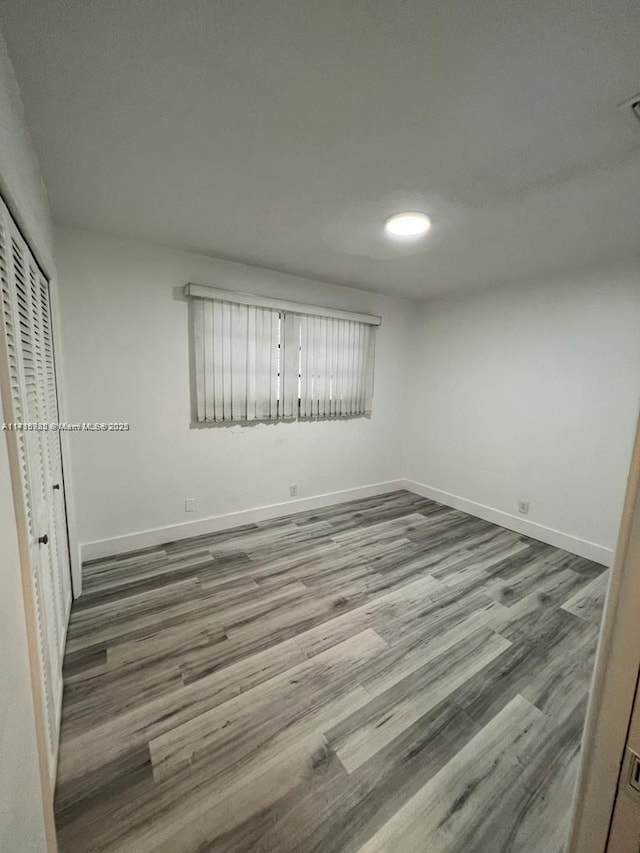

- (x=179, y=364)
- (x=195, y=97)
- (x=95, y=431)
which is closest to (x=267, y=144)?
(x=195, y=97)

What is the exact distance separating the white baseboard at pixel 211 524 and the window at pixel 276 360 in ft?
3.02

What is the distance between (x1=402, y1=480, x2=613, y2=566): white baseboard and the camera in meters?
2.65

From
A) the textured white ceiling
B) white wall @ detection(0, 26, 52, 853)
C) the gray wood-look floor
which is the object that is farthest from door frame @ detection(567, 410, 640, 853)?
the textured white ceiling

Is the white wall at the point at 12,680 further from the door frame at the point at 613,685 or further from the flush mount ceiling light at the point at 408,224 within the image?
the flush mount ceiling light at the point at 408,224

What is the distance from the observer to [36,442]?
129cm

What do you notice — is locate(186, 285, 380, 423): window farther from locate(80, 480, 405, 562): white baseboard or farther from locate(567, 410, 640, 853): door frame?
locate(567, 410, 640, 853): door frame

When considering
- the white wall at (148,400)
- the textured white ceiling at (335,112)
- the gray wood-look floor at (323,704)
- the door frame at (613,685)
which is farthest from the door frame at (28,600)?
the white wall at (148,400)

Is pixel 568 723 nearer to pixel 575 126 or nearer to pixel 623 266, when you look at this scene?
pixel 575 126

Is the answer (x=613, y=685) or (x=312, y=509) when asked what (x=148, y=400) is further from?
(x=613, y=685)

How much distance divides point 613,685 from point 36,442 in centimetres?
185

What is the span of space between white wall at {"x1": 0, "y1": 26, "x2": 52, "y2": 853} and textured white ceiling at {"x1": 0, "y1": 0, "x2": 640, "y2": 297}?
12.0 inches

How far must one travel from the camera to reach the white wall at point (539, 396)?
252cm

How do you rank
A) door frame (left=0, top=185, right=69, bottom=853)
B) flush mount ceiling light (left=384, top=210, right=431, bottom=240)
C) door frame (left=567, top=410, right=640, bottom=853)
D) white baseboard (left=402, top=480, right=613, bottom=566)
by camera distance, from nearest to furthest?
door frame (left=567, top=410, right=640, bottom=853)
door frame (left=0, top=185, right=69, bottom=853)
flush mount ceiling light (left=384, top=210, right=431, bottom=240)
white baseboard (left=402, top=480, right=613, bottom=566)

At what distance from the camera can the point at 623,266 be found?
7.94 feet
